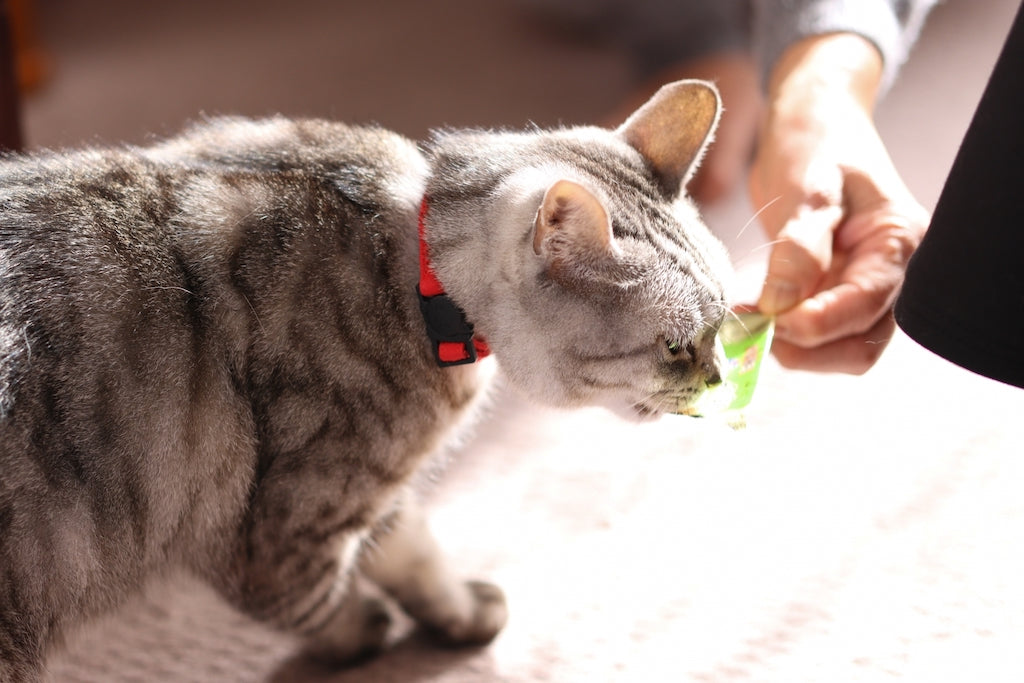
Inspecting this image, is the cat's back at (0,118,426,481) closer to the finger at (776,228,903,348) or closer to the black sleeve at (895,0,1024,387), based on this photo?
the finger at (776,228,903,348)

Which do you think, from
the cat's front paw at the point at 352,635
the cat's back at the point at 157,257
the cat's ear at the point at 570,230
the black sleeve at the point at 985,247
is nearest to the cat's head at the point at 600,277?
the cat's ear at the point at 570,230

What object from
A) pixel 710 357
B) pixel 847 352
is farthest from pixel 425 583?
pixel 847 352

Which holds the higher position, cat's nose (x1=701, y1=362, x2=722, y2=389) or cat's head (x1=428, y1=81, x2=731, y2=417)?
cat's head (x1=428, y1=81, x2=731, y2=417)

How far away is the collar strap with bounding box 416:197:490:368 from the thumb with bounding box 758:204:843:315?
0.35 m

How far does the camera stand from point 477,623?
4.08 ft

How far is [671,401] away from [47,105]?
7.23 ft

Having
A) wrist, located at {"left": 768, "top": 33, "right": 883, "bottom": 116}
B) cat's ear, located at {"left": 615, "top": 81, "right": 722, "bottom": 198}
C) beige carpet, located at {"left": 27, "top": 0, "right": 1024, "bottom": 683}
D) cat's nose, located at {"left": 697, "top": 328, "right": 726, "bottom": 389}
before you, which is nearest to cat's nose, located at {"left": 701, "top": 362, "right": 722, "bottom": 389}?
cat's nose, located at {"left": 697, "top": 328, "right": 726, "bottom": 389}

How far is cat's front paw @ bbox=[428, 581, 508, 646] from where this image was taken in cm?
124

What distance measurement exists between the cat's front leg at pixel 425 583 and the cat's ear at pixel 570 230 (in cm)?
41

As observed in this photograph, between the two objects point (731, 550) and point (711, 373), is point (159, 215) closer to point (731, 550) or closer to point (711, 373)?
point (711, 373)

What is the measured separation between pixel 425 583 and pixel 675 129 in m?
0.64

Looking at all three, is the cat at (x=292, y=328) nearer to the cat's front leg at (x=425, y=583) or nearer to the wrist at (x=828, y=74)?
the cat's front leg at (x=425, y=583)

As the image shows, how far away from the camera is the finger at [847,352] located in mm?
1169

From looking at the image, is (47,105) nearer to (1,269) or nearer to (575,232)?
(1,269)
